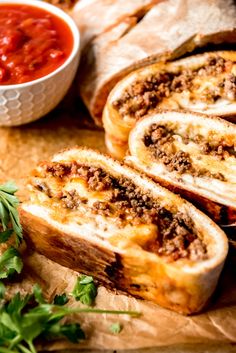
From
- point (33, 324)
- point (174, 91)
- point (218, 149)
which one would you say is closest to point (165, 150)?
point (218, 149)

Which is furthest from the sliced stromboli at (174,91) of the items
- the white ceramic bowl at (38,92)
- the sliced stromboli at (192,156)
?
the white ceramic bowl at (38,92)

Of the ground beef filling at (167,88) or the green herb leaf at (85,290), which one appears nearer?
the green herb leaf at (85,290)

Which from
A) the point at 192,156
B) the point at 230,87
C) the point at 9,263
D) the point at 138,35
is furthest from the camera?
the point at 138,35

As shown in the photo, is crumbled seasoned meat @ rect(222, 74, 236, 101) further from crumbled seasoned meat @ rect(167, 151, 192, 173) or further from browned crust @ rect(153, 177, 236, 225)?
browned crust @ rect(153, 177, 236, 225)

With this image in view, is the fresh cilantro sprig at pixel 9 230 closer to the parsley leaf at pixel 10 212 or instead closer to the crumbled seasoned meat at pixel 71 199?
the parsley leaf at pixel 10 212

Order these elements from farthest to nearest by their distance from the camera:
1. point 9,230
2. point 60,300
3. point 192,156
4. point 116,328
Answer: point 192,156 → point 9,230 → point 60,300 → point 116,328

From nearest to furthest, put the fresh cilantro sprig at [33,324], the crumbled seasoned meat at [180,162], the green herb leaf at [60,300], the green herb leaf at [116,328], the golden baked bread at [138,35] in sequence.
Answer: the fresh cilantro sprig at [33,324]
the green herb leaf at [116,328]
the green herb leaf at [60,300]
the crumbled seasoned meat at [180,162]
the golden baked bread at [138,35]

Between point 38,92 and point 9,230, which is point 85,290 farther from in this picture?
point 38,92

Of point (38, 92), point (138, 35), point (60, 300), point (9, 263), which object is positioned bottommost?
point (60, 300)
